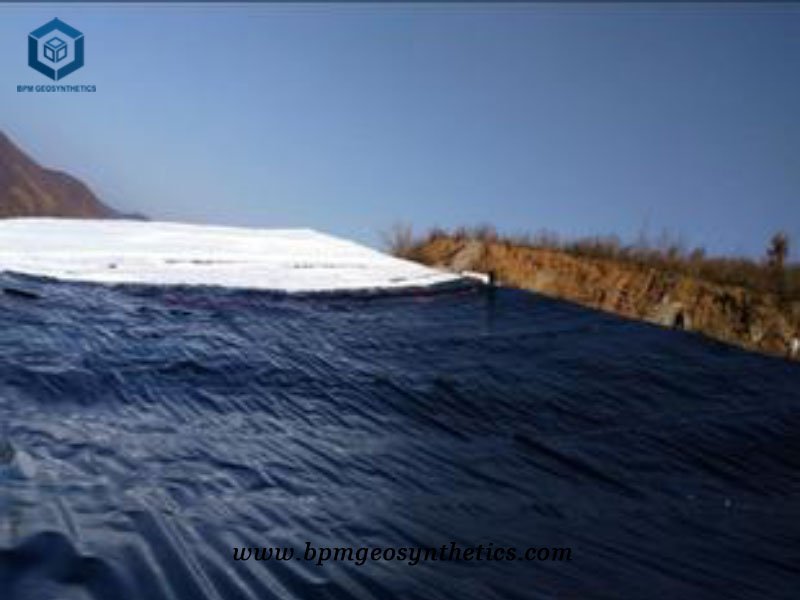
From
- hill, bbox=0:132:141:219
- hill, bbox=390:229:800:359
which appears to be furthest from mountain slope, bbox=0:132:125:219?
hill, bbox=390:229:800:359

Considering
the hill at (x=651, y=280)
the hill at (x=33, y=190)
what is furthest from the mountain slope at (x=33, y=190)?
the hill at (x=651, y=280)

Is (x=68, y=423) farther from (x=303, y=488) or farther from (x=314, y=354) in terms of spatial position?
(x=314, y=354)

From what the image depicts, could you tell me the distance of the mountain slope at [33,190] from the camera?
88.2ft

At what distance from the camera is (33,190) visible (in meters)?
29.3

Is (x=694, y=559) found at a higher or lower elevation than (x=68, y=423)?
lower

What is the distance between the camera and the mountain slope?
26.9m

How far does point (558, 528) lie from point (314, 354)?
1.77 m

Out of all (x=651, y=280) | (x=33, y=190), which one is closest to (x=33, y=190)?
(x=33, y=190)

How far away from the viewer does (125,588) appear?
1.31m

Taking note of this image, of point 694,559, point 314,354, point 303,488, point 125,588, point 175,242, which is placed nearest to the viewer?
point 125,588

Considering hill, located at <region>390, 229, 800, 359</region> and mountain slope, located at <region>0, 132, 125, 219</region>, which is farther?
mountain slope, located at <region>0, 132, 125, 219</region>

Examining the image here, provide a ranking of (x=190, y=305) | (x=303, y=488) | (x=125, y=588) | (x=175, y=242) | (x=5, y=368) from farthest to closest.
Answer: (x=175, y=242), (x=190, y=305), (x=5, y=368), (x=303, y=488), (x=125, y=588)

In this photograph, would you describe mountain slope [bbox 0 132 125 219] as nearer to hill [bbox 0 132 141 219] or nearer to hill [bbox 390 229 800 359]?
hill [bbox 0 132 141 219]

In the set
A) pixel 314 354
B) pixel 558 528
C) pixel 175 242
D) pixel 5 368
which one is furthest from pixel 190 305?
pixel 558 528
